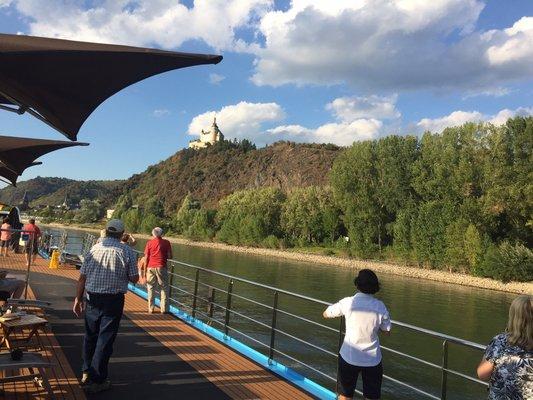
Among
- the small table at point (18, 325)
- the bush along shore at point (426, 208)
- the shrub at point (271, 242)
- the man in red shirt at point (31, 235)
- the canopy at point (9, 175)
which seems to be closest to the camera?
the small table at point (18, 325)

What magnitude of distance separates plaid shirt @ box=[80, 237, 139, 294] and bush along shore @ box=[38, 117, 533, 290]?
41778mm

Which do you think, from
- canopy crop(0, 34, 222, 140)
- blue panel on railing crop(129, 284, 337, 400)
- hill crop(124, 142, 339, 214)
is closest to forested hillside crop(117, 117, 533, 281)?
blue panel on railing crop(129, 284, 337, 400)

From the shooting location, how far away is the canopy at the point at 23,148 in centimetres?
690

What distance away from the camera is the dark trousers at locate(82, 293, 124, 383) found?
14.7ft

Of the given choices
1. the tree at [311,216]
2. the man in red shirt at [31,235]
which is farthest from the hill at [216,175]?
the man in red shirt at [31,235]

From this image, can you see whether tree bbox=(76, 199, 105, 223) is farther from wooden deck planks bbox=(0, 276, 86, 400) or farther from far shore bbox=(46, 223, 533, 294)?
wooden deck planks bbox=(0, 276, 86, 400)

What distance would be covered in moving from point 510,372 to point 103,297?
3423 mm

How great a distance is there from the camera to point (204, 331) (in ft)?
25.0

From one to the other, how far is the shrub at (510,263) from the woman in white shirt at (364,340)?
41.3 metres

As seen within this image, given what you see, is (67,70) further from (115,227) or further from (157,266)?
(157,266)

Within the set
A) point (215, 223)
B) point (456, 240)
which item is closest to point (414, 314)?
point (456, 240)

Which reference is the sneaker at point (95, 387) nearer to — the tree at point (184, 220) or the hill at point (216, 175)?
the tree at point (184, 220)

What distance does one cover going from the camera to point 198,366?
18.6ft

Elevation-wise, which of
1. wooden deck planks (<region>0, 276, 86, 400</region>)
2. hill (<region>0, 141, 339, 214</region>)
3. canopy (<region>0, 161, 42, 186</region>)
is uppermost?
hill (<region>0, 141, 339, 214</region>)
